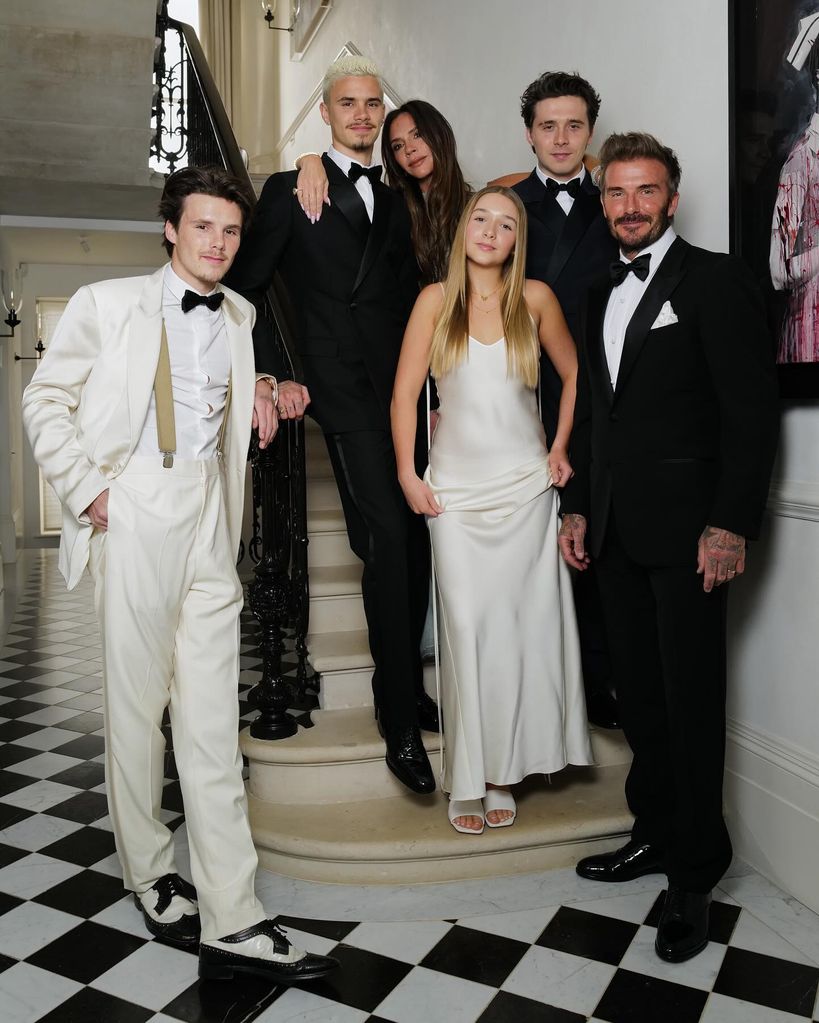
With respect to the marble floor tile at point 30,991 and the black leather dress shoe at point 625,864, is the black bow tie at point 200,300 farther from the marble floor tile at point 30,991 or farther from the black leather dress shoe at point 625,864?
the black leather dress shoe at point 625,864

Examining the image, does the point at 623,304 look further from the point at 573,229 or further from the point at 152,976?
the point at 152,976

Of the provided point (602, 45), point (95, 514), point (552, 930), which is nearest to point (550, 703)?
point (552, 930)

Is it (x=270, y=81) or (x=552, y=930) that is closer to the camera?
(x=552, y=930)

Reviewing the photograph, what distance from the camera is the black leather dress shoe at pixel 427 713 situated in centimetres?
347

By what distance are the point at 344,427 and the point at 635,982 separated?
5.88ft

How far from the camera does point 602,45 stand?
13.2 feet

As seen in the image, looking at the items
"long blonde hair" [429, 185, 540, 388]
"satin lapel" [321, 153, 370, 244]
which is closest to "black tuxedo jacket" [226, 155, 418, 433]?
"satin lapel" [321, 153, 370, 244]

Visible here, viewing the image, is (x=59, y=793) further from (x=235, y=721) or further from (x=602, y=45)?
(x=602, y=45)

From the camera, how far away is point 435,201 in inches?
134

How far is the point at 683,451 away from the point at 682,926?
1.30 m

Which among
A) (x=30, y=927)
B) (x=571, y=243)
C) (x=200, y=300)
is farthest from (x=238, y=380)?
(x=30, y=927)

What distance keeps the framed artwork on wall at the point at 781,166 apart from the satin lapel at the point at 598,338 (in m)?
0.52

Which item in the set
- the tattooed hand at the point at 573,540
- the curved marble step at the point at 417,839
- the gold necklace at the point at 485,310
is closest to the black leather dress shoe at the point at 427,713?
the curved marble step at the point at 417,839

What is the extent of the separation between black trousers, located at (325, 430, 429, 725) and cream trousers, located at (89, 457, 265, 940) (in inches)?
23.4
